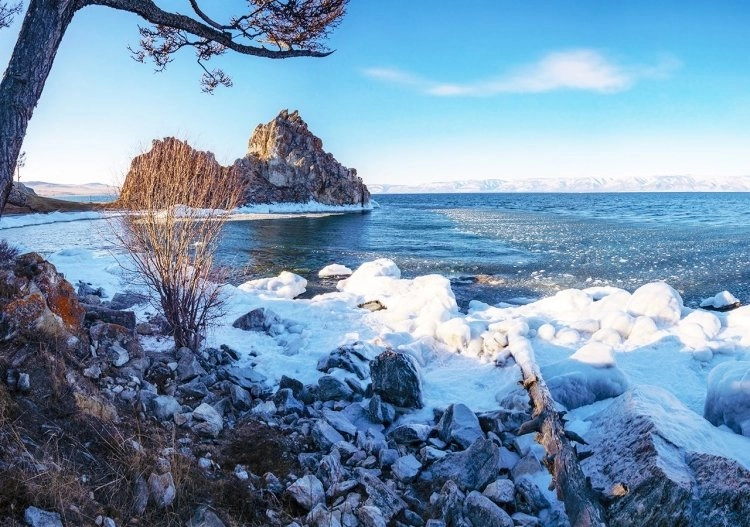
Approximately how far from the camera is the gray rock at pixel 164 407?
489 cm

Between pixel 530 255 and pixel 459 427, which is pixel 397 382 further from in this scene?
pixel 530 255

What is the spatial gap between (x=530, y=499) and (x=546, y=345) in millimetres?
5739

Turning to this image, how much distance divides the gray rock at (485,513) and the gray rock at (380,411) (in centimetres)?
216

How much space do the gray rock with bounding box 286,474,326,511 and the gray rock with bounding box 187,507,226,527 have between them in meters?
0.72

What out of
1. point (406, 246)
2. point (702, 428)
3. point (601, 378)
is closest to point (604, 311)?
point (601, 378)

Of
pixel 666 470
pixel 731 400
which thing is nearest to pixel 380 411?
pixel 666 470

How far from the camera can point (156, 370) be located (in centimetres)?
609

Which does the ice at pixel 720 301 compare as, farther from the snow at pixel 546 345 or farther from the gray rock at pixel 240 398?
the gray rock at pixel 240 398

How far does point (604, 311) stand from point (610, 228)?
33203mm

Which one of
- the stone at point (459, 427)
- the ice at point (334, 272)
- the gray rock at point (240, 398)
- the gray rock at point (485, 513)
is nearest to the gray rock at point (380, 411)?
the stone at point (459, 427)

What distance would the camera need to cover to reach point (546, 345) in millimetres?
9602

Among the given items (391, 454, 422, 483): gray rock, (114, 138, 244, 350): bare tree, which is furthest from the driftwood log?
(114, 138, 244, 350): bare tree

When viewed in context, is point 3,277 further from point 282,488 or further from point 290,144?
point 290,144

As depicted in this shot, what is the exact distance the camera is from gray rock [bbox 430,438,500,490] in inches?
180
